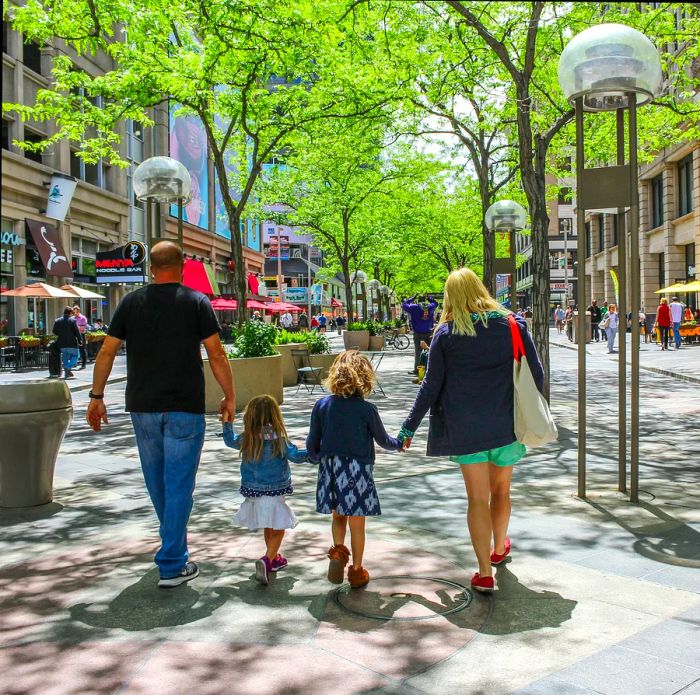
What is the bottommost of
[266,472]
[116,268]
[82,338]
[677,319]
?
[266,472]

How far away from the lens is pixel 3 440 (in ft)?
21.9

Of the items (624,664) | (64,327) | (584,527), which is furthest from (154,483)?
(64,327)

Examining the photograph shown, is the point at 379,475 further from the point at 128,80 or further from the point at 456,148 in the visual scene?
the point at 456,148

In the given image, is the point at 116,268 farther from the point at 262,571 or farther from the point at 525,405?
the point at 525,405

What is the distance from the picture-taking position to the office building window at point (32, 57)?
29.1m

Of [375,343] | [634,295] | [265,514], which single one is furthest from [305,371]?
[375,343]

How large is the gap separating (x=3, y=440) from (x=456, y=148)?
24.4 metres

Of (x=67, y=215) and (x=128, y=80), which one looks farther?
(x=67, y=215)

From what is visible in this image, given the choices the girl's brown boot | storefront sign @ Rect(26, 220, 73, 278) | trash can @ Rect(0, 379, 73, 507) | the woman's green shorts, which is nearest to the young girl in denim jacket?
the girl's brown boot

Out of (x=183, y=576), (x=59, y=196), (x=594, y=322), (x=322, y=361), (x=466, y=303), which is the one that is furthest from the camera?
(x=594, y=322)

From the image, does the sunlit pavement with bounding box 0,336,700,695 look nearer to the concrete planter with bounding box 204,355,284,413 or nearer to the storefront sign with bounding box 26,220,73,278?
the concrete planter with bounding box 204,355,284,413

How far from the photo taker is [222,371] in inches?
192

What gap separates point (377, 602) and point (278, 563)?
0.81m

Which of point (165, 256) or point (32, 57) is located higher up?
point (32, 57)
